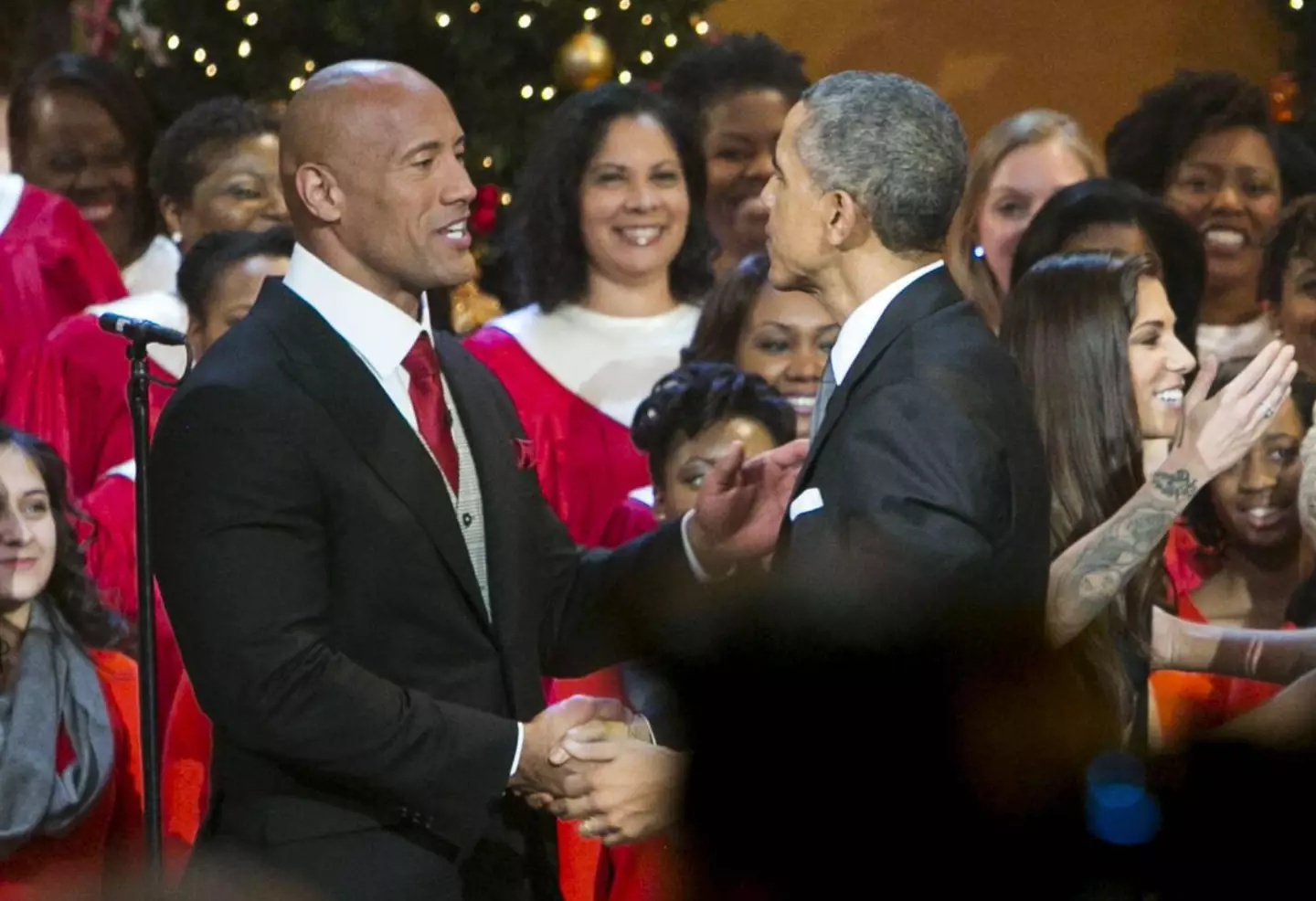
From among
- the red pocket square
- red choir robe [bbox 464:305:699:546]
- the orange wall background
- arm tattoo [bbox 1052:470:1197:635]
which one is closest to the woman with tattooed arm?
arm tattoo [bbox 1052:470:1197:635]

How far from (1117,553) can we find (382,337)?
145 cm

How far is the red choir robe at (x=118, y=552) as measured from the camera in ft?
13.1

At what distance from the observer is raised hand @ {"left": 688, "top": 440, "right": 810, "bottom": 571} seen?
2.79m

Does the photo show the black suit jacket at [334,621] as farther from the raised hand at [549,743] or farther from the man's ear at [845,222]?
the man's ear at [845,222]

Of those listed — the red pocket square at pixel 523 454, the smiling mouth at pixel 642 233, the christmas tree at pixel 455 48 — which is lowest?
the red pocket square at pixel 523 454

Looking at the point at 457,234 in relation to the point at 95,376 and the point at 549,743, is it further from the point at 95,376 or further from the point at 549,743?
the point at 95,376

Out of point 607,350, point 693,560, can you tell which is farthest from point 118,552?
point 693,560

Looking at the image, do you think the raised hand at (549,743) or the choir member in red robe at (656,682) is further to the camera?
the choir member in red robe at (656,682)

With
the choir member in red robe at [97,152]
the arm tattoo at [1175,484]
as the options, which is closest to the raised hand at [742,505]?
the arm tattoo at [1175,484]

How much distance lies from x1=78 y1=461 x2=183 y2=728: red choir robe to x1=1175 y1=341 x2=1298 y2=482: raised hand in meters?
1.93

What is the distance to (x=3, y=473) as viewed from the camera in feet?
12.5

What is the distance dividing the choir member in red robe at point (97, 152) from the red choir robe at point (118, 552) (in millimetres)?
1107

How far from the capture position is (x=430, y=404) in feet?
8.66

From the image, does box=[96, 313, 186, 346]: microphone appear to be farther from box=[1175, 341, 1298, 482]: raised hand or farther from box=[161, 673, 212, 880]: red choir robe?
box=[1175, 341, 1298, 482]: raised hand
